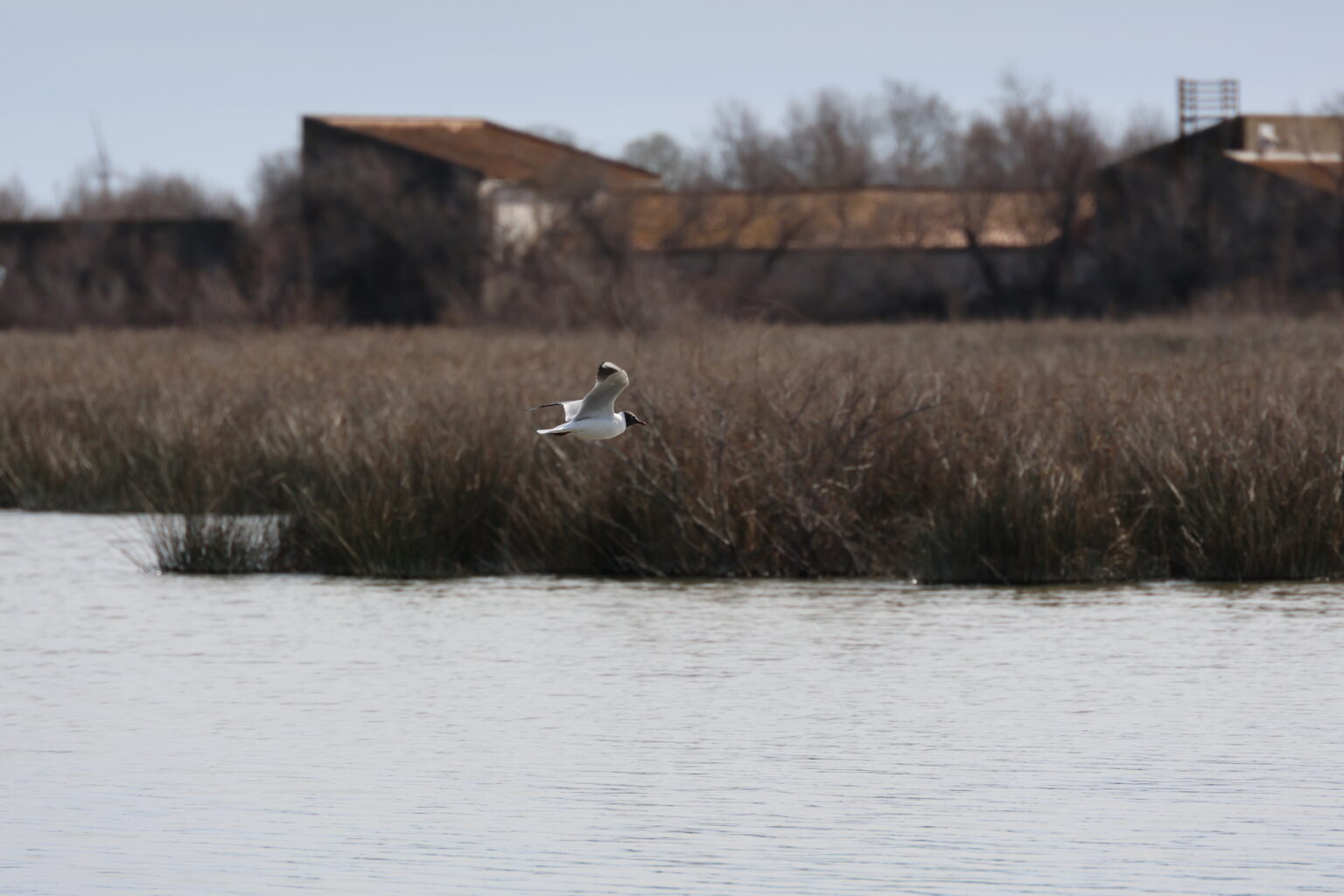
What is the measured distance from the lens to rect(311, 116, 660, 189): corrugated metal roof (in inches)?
2147

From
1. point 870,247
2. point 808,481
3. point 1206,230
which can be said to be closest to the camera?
point 808,481

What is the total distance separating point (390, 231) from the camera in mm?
52781

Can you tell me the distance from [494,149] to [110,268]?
39.8 feet

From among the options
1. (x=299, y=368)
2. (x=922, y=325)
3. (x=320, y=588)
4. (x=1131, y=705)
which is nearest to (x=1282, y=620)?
(x=1131, y=705)

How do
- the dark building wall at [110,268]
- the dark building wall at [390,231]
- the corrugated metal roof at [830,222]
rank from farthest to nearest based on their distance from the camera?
the corrugated metal roof at [830,222]
the dark building wall at [110,268]
the dark building wall at [390,231]

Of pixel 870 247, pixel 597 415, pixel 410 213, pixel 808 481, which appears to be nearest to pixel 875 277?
pixel 870 247

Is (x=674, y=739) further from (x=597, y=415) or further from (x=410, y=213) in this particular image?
(x=410, y=213)

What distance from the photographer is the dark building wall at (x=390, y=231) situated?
52.2 meters

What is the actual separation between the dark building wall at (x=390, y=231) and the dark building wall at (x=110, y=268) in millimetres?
2873

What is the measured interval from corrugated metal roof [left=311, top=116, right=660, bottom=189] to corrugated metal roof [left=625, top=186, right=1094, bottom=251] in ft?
5.02

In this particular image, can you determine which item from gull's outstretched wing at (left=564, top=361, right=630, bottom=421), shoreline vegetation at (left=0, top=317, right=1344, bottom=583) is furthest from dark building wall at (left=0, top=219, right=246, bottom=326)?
gull's outstretched wing at (left=564, top=361, right=630, bottom=421)

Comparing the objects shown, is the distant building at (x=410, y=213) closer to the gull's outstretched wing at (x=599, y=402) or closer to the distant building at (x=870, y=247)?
the distant building at (x=870, y=247)

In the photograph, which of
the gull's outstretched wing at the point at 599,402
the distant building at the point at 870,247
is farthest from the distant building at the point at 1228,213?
the gull's outstretched wing at the point at 599,402

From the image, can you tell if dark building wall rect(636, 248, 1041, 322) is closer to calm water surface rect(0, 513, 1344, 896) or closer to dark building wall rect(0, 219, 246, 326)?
dark building wall rect(0, 219, 246, 326)
